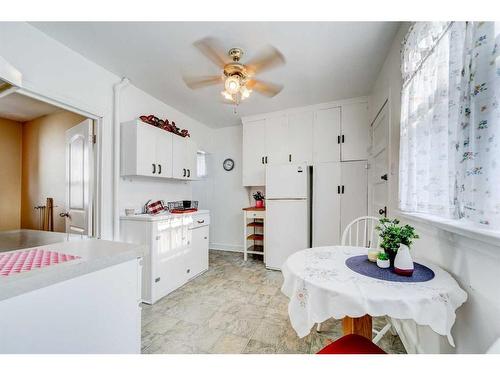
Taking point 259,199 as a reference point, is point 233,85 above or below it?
above

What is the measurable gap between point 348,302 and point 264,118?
331 centimetres

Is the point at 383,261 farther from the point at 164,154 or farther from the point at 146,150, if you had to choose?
the point at 164,154

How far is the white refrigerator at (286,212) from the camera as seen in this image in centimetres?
317

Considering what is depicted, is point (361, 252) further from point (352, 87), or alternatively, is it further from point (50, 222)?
point (50, 222)

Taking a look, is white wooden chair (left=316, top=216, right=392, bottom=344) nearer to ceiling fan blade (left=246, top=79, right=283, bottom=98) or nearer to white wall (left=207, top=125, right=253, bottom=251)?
ceiling fan blade (left=246, top=79, right=283, bottom=98)

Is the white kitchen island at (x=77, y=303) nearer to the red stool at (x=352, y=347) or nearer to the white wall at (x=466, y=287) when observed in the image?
the red stool at (x=352, y=347)

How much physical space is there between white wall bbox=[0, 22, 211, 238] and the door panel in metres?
0.17

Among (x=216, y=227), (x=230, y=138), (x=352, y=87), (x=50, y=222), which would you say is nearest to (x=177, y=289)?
(x=216, y=227)

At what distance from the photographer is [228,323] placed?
1922 millimetres

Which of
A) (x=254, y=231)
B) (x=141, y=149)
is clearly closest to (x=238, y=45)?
(x=141, y=149)

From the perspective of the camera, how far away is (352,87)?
2801mm

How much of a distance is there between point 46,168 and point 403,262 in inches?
178

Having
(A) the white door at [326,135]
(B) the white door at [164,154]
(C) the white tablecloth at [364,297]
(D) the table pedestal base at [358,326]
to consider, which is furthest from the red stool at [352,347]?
(A) the white door at [326,135]
